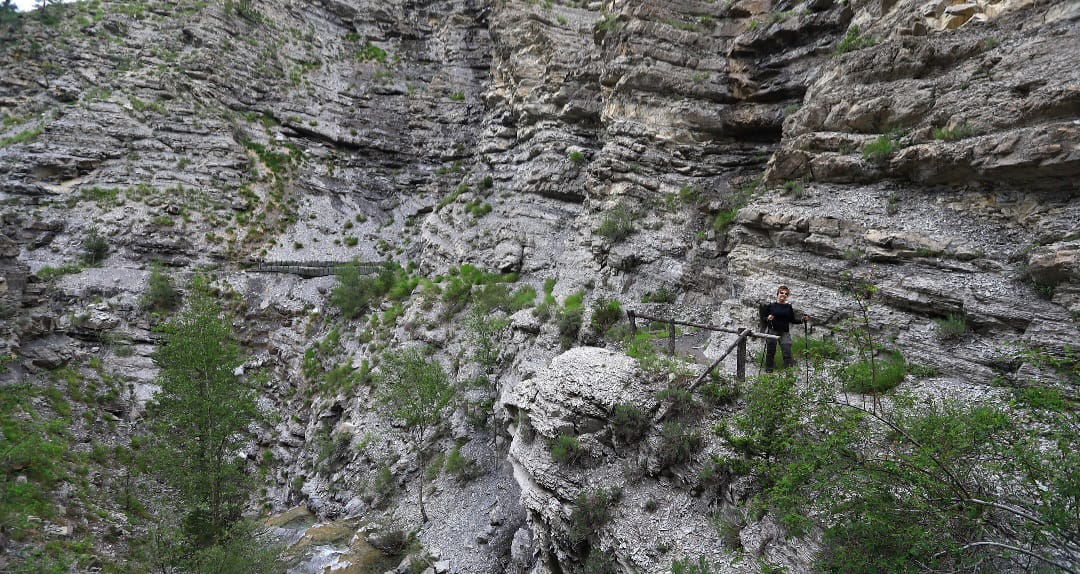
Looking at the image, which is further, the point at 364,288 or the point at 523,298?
the point at 364,288

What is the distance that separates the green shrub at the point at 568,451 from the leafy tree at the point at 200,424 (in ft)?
40.3

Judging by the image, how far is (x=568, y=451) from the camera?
1169 centimetres

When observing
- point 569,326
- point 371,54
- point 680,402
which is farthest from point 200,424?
point 371,54

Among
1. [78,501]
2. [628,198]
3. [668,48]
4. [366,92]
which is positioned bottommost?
[78,501]

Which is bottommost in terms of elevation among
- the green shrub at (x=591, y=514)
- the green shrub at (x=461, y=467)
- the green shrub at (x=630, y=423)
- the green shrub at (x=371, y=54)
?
the green shrub at (x=461, y=467)

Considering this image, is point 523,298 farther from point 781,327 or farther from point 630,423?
point 781,327

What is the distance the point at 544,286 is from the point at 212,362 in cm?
1334

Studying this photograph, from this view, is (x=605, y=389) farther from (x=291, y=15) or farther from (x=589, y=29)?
(x=291, y=15)

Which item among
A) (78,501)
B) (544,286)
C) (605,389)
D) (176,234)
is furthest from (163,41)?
(605,389)

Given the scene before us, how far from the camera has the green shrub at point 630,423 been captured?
35.6 ft

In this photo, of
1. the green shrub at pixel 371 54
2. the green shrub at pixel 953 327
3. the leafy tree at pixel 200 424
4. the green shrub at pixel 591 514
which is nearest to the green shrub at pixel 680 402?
the green shrub at pixel 591 514

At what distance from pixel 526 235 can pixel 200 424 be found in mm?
15722

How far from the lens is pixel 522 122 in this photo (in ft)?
94.5

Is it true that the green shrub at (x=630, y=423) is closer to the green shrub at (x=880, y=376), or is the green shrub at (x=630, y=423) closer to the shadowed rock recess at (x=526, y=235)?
the shadowed rock recess at (x=526, y=235)
